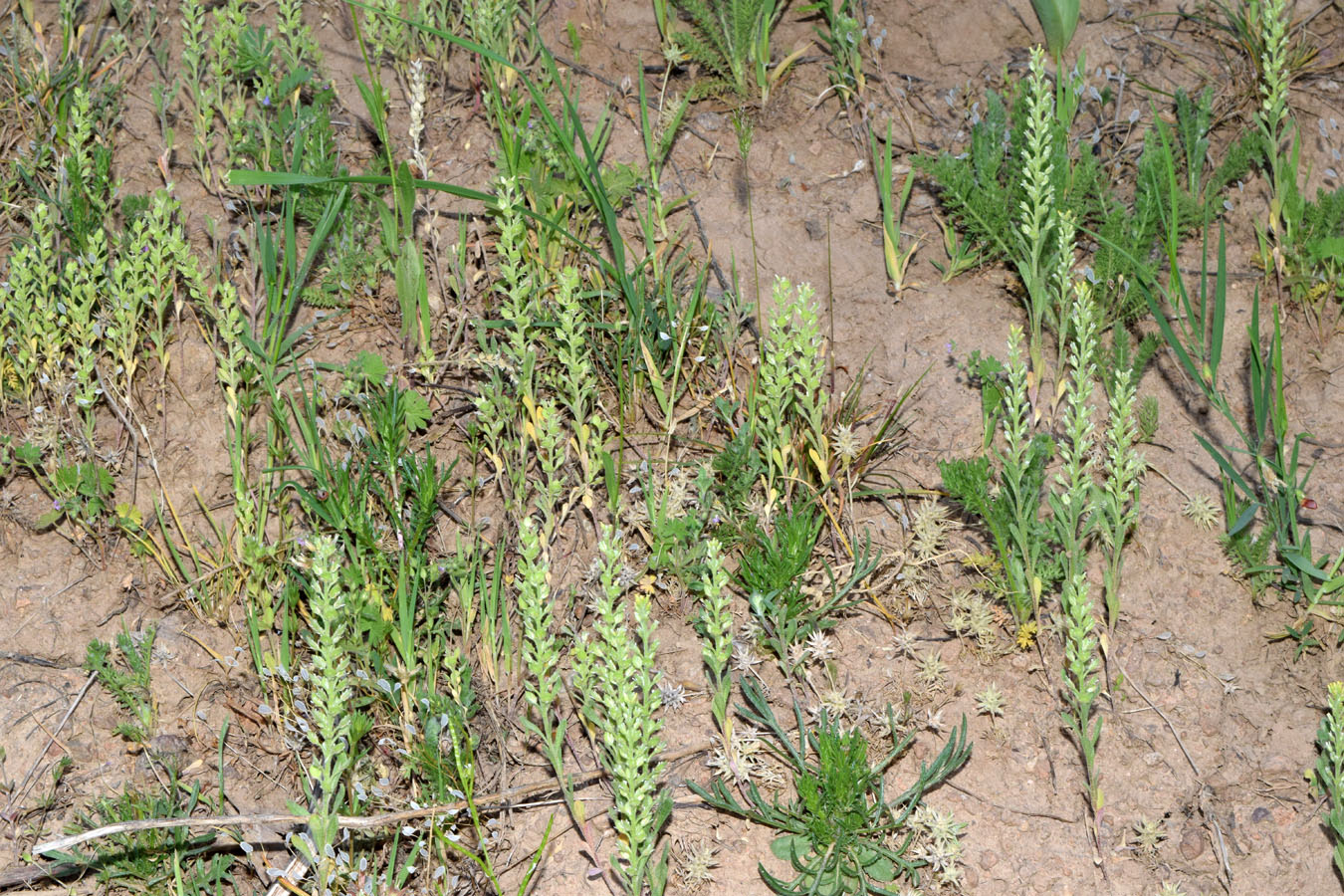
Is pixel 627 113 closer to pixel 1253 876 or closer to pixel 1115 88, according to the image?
pixel 1115 88

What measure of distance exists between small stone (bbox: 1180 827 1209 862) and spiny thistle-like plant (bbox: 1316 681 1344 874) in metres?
0.28

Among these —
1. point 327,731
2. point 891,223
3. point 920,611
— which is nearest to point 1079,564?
point 920,611

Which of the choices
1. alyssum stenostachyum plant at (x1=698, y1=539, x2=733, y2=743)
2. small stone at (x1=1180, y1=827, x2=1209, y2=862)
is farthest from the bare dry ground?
alyssum stenostachyum plant at (x1=698, y1=539, x2=733, y2=743)

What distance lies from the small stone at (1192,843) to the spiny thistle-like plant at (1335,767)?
277 millimetres

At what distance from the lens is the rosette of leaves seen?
271cm

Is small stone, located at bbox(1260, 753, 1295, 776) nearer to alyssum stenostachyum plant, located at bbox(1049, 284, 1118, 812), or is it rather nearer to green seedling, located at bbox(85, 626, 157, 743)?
alyssum stenostachyum plant, located at bbox(1049, 284, 1118, 812)

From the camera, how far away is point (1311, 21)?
4242 mm

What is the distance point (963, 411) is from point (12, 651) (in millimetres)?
2754

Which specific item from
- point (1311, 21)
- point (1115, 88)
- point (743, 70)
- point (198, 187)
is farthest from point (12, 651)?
point (1311, 21)

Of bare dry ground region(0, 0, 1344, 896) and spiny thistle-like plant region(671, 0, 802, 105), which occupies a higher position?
spiny thistle-like plant region(671, 0, 802, 105)

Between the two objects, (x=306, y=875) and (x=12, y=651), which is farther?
(x=12, y=651)

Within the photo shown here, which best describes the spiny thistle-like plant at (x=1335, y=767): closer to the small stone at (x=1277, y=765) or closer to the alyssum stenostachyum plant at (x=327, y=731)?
the small stone at (x=1277, y=765)

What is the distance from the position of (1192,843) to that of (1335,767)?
372 mm

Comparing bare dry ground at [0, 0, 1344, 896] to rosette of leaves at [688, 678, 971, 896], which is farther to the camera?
bare dry ground at [0, 0, 1344, 896]
